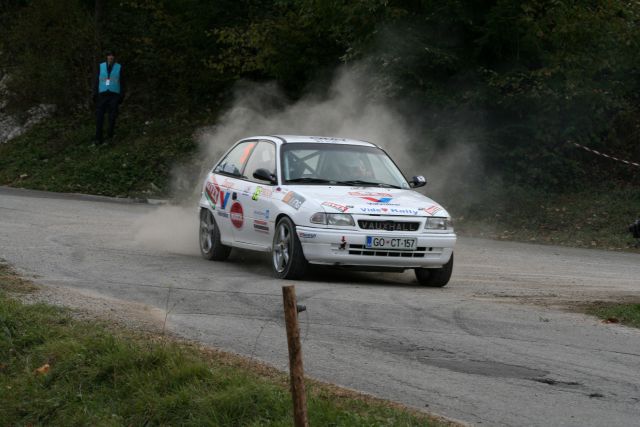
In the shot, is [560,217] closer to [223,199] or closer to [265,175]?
[223,199]

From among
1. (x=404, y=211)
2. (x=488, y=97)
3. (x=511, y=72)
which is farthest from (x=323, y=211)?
(x=511, y=72)

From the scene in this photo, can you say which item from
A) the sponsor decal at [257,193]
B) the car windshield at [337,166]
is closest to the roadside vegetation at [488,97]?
the car windshield at [337,166]

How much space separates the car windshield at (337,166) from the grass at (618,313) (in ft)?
10.9

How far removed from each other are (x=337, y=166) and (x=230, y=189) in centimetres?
147

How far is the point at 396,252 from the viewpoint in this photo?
12383 mm

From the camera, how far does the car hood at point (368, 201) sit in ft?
40.6

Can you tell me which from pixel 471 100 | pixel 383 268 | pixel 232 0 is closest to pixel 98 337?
pixel 383 268

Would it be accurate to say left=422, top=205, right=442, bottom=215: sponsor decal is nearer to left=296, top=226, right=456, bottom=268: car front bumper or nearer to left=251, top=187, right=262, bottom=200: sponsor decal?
left=296, top=226, right=456, bottom=268: car front bumper

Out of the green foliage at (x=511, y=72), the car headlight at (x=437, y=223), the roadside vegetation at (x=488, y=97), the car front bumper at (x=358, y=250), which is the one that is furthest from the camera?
the green foliage at (x=511, y=72)

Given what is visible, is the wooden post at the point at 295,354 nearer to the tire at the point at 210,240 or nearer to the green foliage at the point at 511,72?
the tire at the point at 210,240

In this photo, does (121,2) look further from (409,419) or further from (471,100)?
(409,419)

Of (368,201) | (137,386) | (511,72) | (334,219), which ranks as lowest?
(137,386)

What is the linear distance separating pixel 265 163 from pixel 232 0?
18706mm

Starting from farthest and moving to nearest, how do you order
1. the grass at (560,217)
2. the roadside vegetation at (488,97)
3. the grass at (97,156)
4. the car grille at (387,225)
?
the grass at (97,156), the roadside vegetation at (488,97), the grass at (560,217), the car grille at (387,225)
